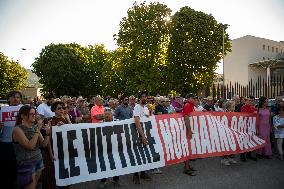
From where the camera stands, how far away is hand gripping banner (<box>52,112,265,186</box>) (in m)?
5.80

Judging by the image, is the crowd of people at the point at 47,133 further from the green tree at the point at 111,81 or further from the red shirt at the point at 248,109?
the green tree at the point at 111,81

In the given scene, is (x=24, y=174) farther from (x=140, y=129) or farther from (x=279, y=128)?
(x=279, y=128)

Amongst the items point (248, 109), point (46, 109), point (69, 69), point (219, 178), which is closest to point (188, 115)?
point (219, 178)

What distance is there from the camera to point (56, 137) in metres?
5.70

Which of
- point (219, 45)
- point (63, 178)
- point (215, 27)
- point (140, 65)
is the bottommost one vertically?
point (63, 178)

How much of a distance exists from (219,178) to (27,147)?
4.85 metres

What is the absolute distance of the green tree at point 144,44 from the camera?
3003 cm

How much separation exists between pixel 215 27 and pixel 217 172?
87.4 ft

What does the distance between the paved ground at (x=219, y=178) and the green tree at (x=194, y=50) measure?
2234 centimetres

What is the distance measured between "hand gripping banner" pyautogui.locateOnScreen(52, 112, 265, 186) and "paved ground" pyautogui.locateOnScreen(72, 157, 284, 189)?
1.36ft

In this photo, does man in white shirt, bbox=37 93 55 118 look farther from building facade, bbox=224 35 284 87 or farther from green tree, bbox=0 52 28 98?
green tree, bbox=0 52 28 98

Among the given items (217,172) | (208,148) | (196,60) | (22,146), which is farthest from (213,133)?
(196,60)

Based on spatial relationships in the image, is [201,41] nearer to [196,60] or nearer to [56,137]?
[196,60]

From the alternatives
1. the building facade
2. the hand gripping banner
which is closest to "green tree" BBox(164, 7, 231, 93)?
the building facade
